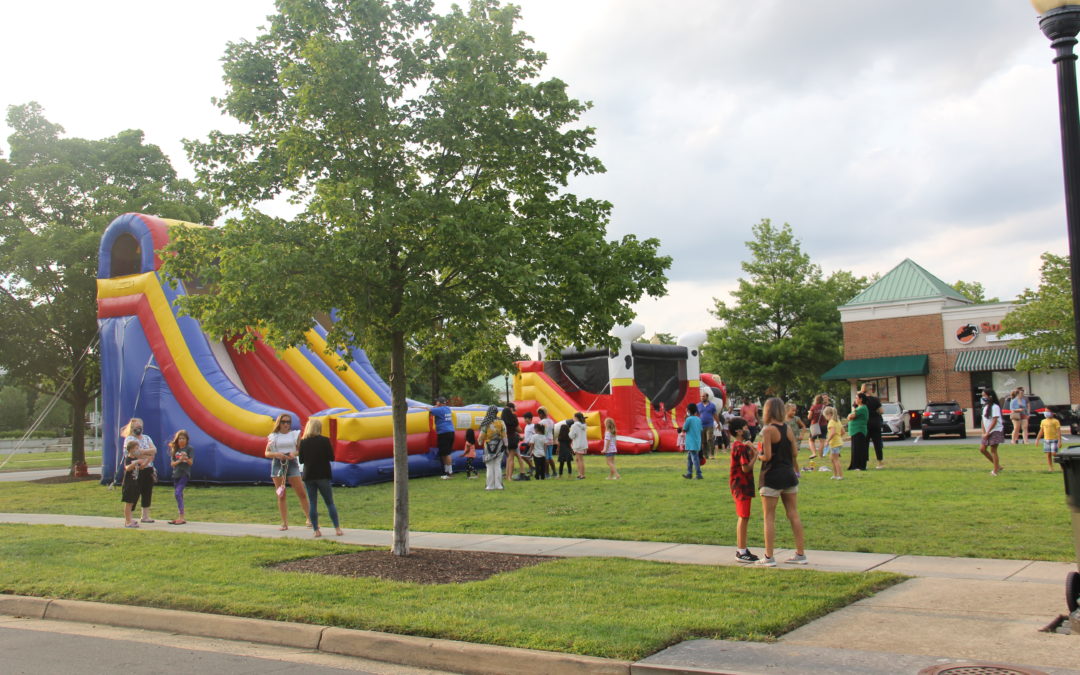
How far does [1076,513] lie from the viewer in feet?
19.2

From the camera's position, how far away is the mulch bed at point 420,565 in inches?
348

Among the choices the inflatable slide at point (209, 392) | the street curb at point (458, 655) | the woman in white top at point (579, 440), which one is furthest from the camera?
the woman in white top at point (579, 440)

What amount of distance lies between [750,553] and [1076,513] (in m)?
3.63

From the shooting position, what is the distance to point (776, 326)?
170ft

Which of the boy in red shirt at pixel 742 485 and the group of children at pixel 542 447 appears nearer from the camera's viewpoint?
the boy in red shirt at pixel 742 485

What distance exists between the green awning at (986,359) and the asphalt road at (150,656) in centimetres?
4187

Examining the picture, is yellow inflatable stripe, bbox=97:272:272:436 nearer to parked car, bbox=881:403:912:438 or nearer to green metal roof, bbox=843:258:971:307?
parked car, bbox=881:403:912:438

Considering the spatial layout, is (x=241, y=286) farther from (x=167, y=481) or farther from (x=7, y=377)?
(x=7, y=377)

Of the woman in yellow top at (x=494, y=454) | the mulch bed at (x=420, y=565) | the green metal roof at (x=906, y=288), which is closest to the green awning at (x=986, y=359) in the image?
the green metal roof at (x=906, y=288)

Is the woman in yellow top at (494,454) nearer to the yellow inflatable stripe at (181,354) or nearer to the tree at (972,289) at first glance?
the yellow inflatable stripe at (181,354)

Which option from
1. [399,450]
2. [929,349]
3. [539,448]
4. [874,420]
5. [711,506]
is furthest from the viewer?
[929,349]

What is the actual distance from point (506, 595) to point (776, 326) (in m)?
46.4

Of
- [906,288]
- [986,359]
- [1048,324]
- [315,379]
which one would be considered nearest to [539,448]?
[315,379]

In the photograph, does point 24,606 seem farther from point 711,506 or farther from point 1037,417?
point 1037,417
